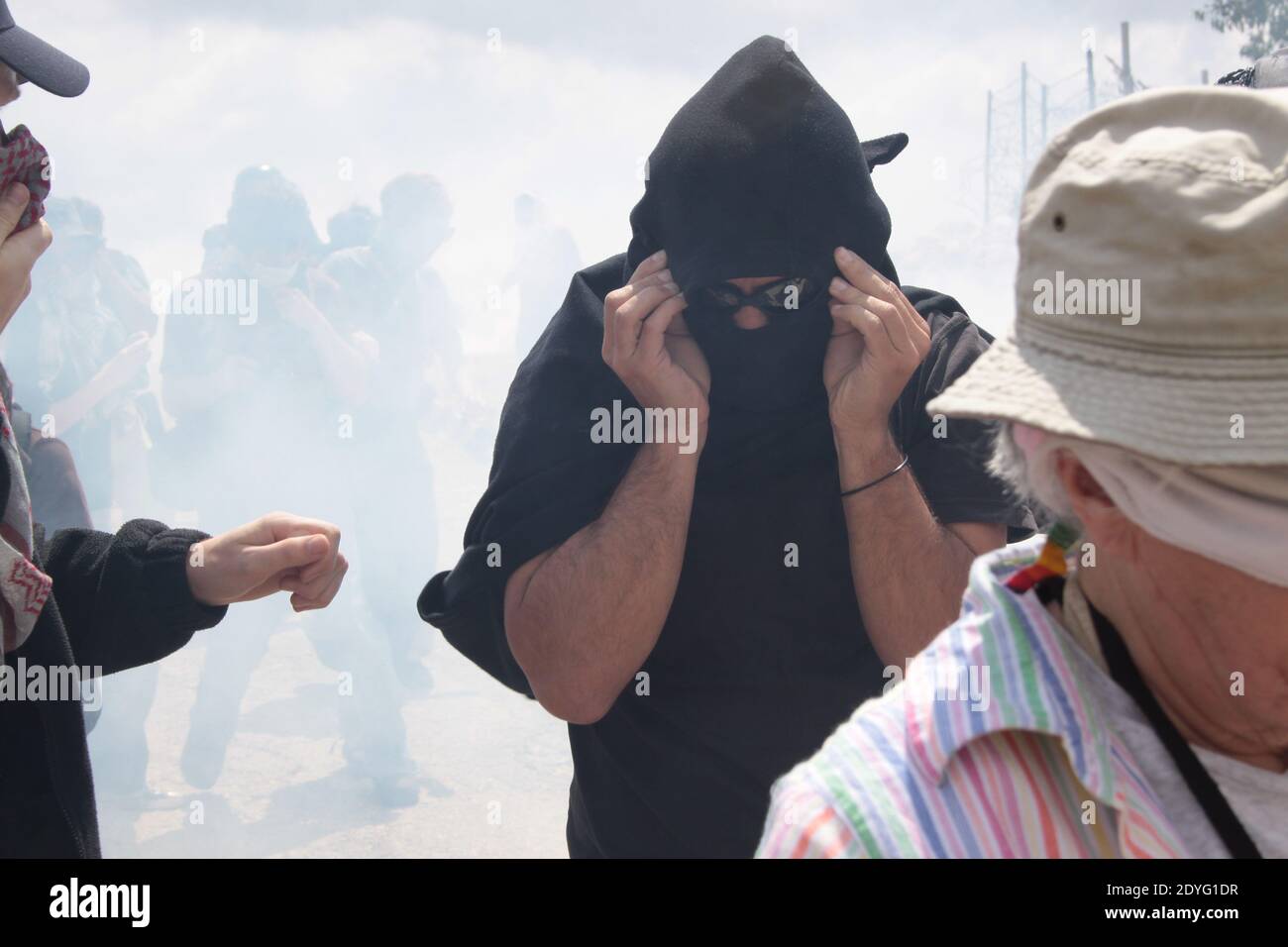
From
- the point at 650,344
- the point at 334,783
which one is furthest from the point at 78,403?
the point at 650,344

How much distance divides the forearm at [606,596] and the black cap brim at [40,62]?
4.31 ft

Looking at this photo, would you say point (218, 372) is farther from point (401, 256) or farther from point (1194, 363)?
point (1194, 363)

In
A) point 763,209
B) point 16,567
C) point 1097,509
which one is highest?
point 763,209

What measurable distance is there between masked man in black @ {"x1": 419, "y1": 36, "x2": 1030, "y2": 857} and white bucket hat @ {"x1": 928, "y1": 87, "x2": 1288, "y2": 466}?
3.65 feet

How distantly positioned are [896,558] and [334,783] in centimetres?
574

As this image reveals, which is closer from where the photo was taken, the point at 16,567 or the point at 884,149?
the point at 16,567

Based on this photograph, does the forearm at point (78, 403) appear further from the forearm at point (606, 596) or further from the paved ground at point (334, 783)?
the forearm at point (606, 596)

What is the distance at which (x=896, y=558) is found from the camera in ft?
7.47

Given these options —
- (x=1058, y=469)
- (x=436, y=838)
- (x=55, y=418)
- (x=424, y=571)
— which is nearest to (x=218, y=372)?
(x=55, y=418)

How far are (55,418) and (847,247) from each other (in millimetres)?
6305

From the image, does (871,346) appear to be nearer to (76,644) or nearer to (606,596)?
(606,596)

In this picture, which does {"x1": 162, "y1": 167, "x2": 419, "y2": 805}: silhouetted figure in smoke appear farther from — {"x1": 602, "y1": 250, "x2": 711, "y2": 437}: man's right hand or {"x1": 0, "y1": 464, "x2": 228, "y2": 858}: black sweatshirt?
{"x1": 602, "y1": 250, "x2": 711, "y2": 437}: man's right hand

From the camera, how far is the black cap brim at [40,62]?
2.11 m

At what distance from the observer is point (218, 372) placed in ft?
24.5
